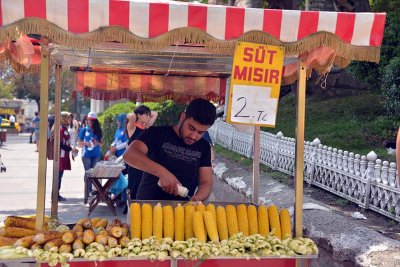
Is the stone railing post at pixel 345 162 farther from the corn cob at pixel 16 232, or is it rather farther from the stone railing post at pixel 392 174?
the corn cob at pixel 16 232

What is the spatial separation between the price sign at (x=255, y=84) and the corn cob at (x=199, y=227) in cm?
68

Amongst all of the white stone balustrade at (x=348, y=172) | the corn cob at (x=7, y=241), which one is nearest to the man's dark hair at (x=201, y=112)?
the corn cob at (x=7, y=241)

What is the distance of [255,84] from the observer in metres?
3.55

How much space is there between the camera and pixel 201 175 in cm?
488

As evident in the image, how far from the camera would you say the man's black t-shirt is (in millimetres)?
4652

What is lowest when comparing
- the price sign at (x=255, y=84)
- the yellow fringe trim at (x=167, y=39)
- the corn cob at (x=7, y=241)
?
the corn cob at (x=7, y=241)

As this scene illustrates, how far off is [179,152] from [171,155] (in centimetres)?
8

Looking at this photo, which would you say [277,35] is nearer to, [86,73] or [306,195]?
[86,73]

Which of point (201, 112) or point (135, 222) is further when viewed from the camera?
point (201, 112)

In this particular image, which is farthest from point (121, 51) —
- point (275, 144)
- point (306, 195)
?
point (275, 144)

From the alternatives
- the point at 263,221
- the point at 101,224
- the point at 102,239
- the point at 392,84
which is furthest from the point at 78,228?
the point at 392,84

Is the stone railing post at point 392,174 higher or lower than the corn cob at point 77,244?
higher

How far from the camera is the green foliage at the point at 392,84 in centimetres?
1035

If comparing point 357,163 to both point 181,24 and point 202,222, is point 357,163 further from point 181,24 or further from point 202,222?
point 181,24
